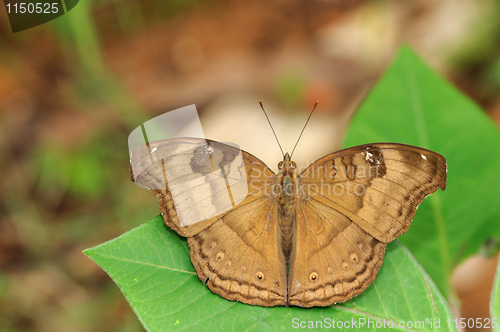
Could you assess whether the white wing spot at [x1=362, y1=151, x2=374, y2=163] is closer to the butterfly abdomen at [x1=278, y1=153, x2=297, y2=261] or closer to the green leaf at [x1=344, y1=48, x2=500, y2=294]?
the green leaf at [x1=344, y1=48, x2=500, y2=294]

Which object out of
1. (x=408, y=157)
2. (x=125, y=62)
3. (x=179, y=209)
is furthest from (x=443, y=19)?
(x=179, y=209)

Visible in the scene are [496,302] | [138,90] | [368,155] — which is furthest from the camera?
[138,90]

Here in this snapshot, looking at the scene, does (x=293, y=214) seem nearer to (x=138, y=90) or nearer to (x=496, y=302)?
(x=496, y=302)

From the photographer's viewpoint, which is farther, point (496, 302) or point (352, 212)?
point (352, 212)

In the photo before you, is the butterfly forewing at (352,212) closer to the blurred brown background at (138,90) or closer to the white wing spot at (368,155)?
the white wing spot at (368,155)

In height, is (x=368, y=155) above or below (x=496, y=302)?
above

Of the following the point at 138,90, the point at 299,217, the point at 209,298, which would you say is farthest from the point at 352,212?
the point at 138,90

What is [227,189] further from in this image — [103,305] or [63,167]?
[63,167]
